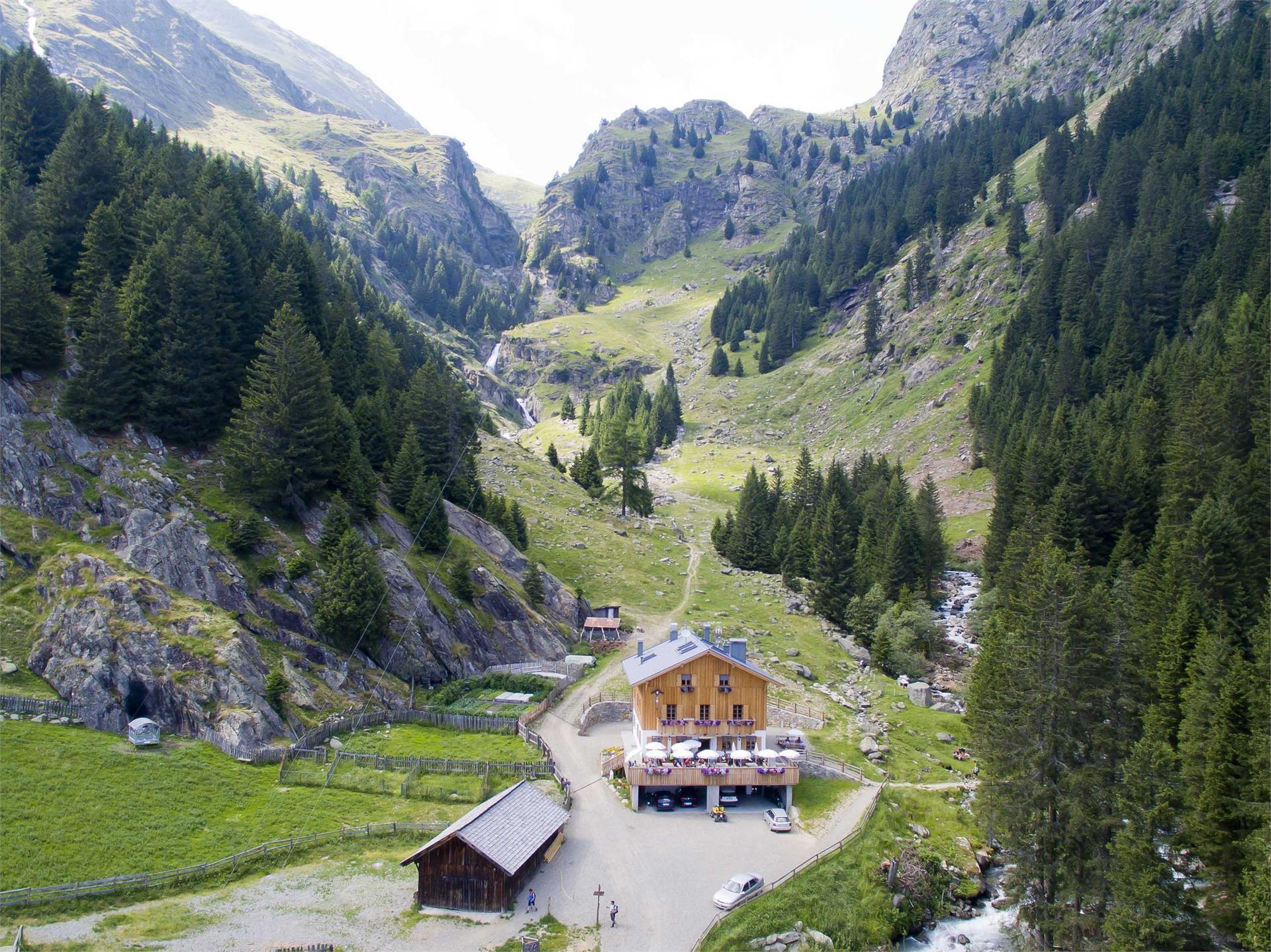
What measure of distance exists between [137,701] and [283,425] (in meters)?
22.3

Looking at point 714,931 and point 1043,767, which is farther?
point 1043,767

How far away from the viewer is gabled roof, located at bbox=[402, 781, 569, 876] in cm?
3550

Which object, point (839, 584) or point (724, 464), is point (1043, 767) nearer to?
point (839, 584)

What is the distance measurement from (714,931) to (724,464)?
127 meters

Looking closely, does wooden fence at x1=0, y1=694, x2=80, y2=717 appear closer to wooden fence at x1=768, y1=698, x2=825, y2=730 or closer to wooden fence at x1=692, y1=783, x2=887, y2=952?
wooden fence at x1=692, y1=783, x2=887, y2=952

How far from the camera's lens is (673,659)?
173 ft

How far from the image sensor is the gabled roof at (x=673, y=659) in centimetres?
5147

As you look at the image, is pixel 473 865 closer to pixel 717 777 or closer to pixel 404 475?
pixel 717 777

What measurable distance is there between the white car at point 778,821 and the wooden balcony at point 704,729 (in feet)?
20.4

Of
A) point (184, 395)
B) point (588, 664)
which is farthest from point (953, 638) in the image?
point (184, 395)

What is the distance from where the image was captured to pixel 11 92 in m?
82.3

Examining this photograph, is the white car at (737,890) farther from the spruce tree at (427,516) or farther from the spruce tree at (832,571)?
the spruce tree at (832,571)

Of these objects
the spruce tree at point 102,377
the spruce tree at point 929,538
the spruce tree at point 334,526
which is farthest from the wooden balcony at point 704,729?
the spruce tree at point 929,538

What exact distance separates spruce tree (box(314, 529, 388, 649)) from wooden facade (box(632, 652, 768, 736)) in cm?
1927
